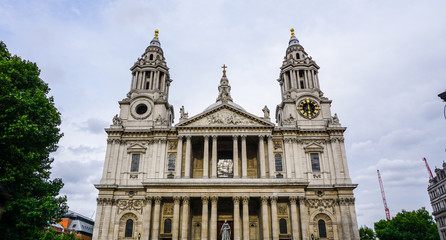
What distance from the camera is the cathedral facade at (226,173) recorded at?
1296 inches

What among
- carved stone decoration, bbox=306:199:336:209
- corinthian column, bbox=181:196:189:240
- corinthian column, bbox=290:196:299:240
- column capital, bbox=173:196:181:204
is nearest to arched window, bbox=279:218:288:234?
corinthian column, bbox=290:196:299:240

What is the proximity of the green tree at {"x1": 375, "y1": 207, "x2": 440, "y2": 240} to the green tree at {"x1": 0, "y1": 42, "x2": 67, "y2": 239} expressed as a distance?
185 ft

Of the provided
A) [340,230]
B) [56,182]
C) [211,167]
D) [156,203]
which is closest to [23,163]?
[56,182]

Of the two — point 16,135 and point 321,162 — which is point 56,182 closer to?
point 16,135

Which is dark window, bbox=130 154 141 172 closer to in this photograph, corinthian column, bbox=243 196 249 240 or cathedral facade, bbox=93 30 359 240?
cathedral facade, bbox=93 30 359 240

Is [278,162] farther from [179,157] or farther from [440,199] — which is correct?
[440,199]

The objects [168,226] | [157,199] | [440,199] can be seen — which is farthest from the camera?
[440,199]

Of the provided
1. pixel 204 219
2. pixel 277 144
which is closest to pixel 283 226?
pixel 204 219

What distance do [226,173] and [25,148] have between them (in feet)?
77.4

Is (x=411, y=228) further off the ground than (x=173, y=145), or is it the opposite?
(x=173, y=145)

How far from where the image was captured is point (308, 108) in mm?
41281

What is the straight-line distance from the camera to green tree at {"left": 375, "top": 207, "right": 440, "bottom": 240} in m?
54.4

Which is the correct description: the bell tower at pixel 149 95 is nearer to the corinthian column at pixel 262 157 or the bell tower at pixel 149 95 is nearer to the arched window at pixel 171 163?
the arched window at pixel 171 163

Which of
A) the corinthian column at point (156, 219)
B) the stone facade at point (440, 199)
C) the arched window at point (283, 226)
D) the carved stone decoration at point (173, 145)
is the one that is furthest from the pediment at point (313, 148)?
the stone facade at point (440, 199)
